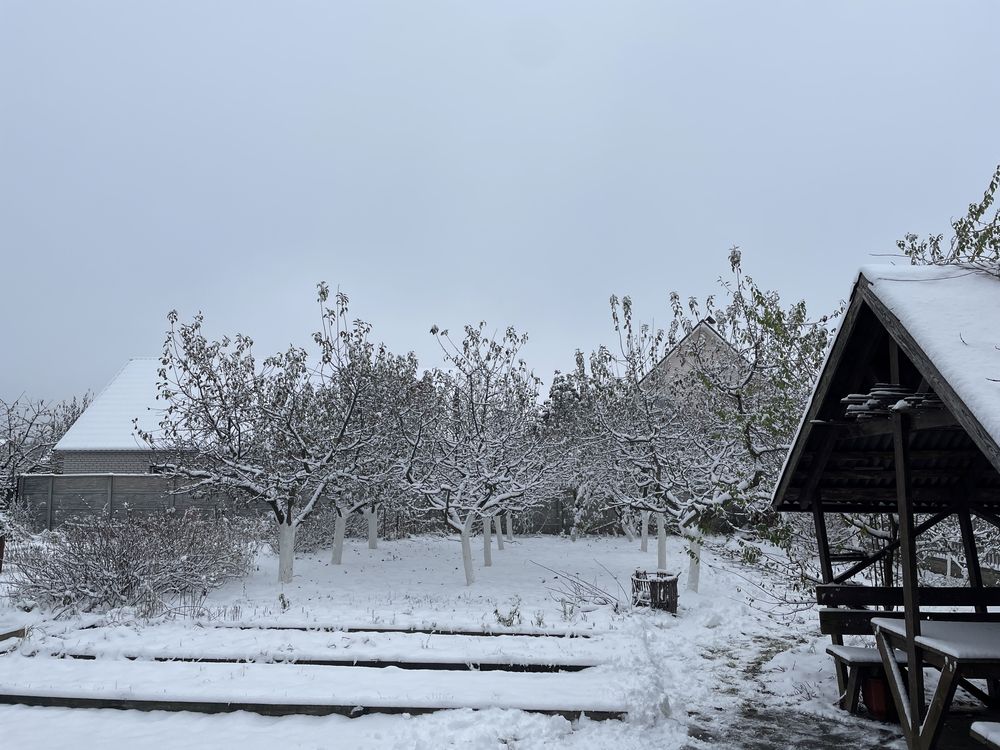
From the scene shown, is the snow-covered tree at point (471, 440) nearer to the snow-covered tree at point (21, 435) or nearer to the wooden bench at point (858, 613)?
the wooden bench at point (858, 613)

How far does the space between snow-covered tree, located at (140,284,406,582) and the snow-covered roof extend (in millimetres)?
8856

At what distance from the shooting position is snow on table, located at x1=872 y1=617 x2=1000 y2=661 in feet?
14.4

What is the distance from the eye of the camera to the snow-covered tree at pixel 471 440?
51.8ft

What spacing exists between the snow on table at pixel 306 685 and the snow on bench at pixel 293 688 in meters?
0.01

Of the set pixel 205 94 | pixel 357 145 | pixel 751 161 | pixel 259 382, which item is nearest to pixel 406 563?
pixel 259 382

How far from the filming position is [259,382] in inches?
600

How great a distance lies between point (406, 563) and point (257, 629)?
9.92 m

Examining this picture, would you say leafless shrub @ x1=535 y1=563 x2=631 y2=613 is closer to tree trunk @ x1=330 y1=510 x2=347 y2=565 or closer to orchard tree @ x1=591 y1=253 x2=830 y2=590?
orchard tree @ x1=591 y1=253 x2=830 y2=590

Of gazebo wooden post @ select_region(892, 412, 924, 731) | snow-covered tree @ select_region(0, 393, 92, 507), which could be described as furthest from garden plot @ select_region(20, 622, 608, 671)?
snow-covered tree @ select_region(0, 393, 92, 507)

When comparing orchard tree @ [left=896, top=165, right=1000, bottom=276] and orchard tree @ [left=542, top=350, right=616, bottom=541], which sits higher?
orchard tree @ [left=896, top=165, right=1000, bottom=276]

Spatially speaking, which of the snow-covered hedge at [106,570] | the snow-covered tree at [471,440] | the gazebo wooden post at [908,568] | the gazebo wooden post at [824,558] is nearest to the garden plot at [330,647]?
the snow-covered hedge at [106,570]

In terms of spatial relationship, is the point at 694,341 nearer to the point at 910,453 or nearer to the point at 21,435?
the point at 910,453

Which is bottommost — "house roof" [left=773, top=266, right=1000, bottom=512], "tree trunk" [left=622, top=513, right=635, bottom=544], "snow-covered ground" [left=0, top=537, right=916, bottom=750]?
"tree trunk" [left=622, top=513, right=635, bottom=544]

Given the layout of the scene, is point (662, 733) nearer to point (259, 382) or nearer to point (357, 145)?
point (259, 382)
